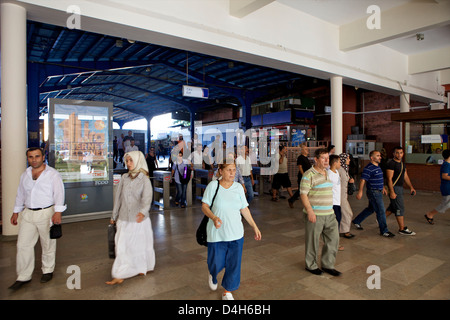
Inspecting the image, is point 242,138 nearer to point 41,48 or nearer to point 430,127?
point 430,127

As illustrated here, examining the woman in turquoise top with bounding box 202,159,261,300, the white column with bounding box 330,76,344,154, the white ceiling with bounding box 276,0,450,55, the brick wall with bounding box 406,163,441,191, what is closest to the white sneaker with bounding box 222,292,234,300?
the woman in turquoise top with bounding box 202,159,261,300

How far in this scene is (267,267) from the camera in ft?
13.1

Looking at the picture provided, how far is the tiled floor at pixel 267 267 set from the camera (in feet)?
10.7

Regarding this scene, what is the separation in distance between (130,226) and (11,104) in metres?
3.45

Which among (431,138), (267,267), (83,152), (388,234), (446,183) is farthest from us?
(431,138)

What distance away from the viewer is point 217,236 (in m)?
2.92

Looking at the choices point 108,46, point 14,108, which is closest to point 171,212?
point 14,108

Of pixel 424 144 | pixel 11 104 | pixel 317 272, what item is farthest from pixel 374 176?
pixel 424 144

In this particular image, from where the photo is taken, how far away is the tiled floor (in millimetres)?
3250

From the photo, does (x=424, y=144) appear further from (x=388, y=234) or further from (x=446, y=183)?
(x=388, y=234)

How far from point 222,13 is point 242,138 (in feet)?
39.9

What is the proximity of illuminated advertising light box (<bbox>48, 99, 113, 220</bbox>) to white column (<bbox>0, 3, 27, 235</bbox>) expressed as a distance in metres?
0.99

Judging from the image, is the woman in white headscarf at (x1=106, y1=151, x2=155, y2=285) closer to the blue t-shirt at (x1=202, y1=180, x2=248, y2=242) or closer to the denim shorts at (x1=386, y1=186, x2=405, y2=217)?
the blue t-shirt at (x1=202, y1=180, x2=248, y2=242)

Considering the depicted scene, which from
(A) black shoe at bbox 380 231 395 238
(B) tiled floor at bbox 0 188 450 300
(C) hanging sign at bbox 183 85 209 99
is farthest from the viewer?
(C) hanging sign at bbox 183 85 209 99
